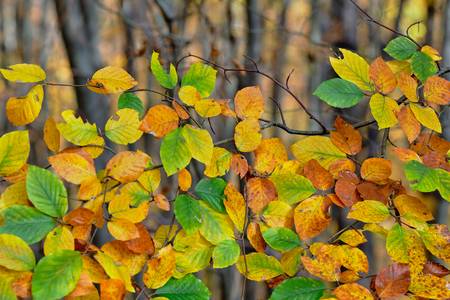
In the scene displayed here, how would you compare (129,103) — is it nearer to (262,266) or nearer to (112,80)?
(112,80)

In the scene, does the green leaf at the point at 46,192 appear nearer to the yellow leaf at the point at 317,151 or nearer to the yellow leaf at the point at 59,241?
the yellow leaf at the point at 59,241

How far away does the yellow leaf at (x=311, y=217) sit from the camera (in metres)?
0.83

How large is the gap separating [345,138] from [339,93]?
8 cm

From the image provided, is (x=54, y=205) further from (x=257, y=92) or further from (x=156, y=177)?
(x=257, y=92)

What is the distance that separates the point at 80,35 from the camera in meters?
2.82

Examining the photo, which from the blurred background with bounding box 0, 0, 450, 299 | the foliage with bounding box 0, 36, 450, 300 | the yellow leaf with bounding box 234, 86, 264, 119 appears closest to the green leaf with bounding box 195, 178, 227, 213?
the foliage with bounding box 0, 36, 450, 300

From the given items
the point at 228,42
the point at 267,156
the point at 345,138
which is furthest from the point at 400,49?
the point at 228,42

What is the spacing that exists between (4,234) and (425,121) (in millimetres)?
592

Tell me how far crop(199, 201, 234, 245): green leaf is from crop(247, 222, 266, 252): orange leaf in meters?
0.03

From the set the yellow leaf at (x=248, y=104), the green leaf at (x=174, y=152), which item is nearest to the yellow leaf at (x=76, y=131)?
the green leaf at (x=174, y=152)

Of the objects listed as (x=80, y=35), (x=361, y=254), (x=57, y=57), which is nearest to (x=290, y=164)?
(x=361, y=254)

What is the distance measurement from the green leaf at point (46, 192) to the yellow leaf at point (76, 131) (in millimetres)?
78

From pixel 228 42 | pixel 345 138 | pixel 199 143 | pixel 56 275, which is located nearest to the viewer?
pixel 56 275

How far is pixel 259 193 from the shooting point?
0.85 meters
